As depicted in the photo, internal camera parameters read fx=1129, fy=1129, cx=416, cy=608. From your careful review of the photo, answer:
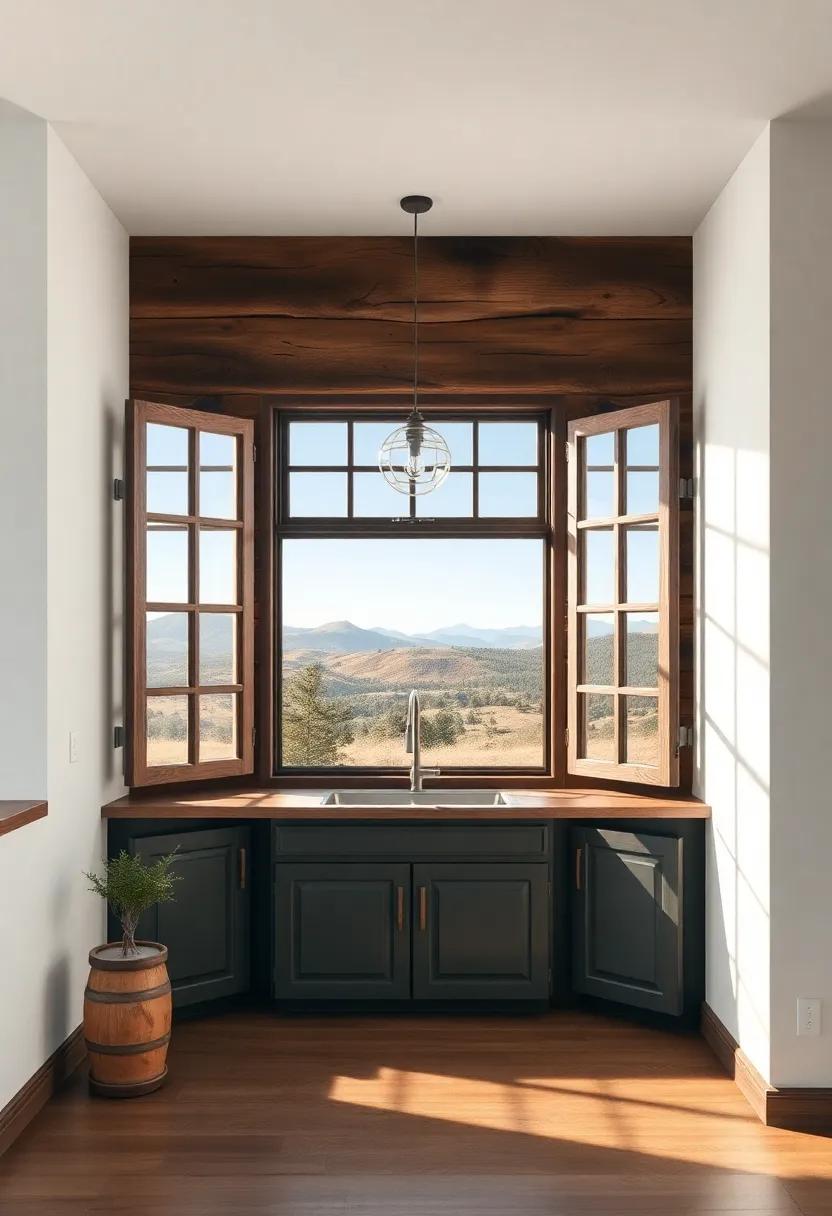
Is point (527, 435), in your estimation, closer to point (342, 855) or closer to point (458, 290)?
point (458, 290)

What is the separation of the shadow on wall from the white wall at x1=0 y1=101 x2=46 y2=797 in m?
2.21

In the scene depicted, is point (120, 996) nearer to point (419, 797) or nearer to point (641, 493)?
point (419, 797)

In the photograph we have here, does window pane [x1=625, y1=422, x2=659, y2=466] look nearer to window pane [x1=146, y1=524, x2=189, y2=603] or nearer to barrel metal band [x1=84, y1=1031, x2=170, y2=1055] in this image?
window pane [x1=146, y1=524, x2=189, y2=603]

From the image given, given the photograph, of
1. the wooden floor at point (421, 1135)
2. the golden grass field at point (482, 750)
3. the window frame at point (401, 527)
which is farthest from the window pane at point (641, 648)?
the wooden floor at point (421, 1135)

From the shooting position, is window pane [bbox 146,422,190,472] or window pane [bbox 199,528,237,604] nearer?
window pane [bbox 146,422,190,472]

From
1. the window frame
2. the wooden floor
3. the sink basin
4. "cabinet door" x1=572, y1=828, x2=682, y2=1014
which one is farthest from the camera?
the window frame

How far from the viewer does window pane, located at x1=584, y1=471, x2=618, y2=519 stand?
4.39 m

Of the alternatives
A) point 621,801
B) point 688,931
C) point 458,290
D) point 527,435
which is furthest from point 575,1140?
point 458,290

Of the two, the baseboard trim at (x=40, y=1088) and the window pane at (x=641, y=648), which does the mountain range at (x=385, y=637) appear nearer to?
the window pane at (x=641, y=648)

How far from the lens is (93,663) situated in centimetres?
397

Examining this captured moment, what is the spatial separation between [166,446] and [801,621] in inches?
94.3

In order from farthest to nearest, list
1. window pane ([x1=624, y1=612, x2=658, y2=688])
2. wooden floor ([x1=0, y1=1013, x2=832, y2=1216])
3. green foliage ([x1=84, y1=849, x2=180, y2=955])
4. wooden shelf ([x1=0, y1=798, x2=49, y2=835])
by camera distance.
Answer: window pane ([x1=624, y1=612, x2=658, y2=688]) → green foliage ([x1=84, y1=849, x2=180, y2=955]) → wooden shelf ([x1=0, y1=798, x2=49, y2=835]) → wooden floor ([x1=0, y1=1013, x2=832, y2=1216])

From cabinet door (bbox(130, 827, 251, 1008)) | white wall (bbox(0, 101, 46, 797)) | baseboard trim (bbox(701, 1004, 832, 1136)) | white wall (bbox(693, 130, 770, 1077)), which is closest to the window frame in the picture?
cabinet door (bbox(130, 827, 251, 1008))

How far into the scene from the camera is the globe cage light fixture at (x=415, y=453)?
4223mm
